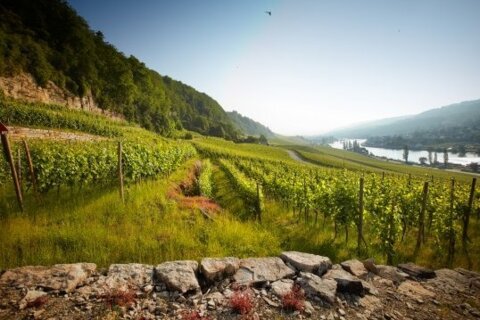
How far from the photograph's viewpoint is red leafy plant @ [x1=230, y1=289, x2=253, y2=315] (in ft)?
14.5

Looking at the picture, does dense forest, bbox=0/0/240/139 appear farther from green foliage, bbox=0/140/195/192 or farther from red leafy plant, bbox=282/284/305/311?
red leafy plant, bbox=282/284/305/311

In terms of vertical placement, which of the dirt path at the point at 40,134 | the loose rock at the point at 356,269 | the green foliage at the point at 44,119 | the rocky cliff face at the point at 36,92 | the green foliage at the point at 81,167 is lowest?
the loose rock at the point at 356,269

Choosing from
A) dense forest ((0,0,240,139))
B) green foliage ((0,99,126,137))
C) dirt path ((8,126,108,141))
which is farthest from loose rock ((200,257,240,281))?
dense forest ((0,0,240,139))

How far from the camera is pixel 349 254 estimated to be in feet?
29.2

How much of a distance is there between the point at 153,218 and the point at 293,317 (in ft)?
22.7

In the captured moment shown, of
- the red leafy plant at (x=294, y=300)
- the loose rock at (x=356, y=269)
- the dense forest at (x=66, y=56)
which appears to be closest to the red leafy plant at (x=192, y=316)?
the red leafy plant at (x=294, y=300)

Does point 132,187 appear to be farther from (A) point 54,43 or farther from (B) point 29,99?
(A) point 54,43

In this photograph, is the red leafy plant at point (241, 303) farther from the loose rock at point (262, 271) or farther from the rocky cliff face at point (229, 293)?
the loose rock at point (262, 271)

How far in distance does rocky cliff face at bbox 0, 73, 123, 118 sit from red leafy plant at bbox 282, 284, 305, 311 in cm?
4995

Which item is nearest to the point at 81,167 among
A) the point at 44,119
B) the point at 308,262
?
the point at 308,262

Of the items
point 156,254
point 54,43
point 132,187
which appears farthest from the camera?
point 54,43

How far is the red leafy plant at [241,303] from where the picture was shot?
4.42 meters

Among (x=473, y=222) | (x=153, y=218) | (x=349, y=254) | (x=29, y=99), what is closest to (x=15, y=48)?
(x=29, y=99)

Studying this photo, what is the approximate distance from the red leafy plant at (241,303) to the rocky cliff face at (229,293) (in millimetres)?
16
